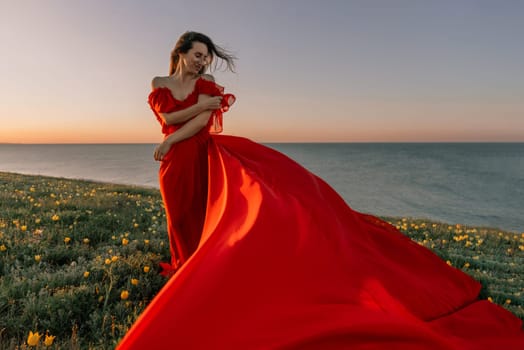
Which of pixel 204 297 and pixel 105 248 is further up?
pixel 204 297

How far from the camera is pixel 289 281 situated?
2307mm

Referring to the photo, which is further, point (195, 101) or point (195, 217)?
point (195, 217)

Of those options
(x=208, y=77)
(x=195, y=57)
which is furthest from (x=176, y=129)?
(x=195, y=57)

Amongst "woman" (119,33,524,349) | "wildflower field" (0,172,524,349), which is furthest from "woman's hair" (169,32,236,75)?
"wildflower field" (0,172,524,349)

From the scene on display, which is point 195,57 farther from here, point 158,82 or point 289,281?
point 289,281

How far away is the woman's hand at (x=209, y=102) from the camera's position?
3821mm

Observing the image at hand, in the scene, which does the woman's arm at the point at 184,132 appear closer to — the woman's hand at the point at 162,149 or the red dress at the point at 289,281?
Answer: the woman's hand at the point at 162,149

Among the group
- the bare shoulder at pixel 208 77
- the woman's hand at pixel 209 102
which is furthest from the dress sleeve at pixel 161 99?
the bare shoulder at pixel 208 77

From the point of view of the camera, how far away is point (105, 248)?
16.3 feet

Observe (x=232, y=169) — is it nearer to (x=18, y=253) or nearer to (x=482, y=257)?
(x=18, y=253)

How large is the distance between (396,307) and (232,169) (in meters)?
2.07

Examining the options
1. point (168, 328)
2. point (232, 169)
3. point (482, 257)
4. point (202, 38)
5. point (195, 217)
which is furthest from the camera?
point (482, 257)

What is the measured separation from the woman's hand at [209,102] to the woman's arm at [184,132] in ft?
0.29

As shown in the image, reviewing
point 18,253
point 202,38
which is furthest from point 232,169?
point 18,253
